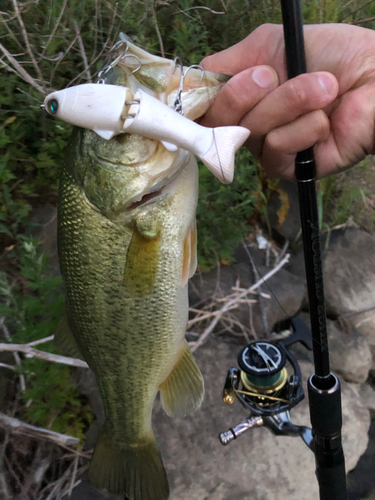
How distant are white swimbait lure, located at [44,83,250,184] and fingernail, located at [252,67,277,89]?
31cm

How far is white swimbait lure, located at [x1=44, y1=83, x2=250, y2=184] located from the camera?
770mm

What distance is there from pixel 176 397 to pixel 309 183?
970 mm

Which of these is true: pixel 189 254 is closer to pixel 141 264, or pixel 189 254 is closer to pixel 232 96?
pixel 141 264

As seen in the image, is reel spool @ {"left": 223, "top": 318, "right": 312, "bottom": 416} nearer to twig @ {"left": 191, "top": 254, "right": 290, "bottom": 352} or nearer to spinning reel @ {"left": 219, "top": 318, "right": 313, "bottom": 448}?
spinning reel @ {"left": 219, "top": 318, "right": 313, "bottom": 448}

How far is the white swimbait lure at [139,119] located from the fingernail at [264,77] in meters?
0.31

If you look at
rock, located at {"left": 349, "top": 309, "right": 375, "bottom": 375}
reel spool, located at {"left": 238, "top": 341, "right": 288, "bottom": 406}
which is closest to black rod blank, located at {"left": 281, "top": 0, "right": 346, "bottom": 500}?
reel spool, located at {"left": 238, "top": 341, "right": 288, "bottom": 406}

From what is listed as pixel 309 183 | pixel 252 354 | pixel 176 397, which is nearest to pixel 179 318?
pixel 176 397

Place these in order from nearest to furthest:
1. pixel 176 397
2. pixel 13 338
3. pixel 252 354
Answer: pixel 176 397, pixel 252 354, pixel 13 338

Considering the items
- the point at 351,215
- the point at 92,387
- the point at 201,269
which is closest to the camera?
the point at 92,387

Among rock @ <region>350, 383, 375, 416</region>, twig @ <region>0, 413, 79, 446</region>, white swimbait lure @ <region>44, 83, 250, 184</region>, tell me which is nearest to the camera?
white swimbait lure @ <region>44, 83, 250, 184</region>

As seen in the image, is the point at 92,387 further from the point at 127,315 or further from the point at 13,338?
the point at 127,315

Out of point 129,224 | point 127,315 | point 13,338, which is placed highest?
point 129,224

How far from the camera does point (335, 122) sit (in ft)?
4.30

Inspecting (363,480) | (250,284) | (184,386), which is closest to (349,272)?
(250,284)
